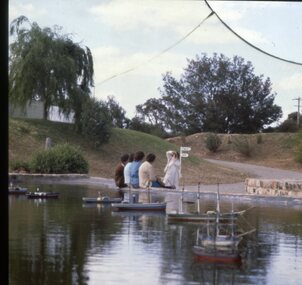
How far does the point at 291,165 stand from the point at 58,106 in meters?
7.14

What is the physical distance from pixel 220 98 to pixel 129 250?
3294mm

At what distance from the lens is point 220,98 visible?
965cm

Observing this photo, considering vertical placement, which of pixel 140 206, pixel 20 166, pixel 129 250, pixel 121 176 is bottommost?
pixel 129 250

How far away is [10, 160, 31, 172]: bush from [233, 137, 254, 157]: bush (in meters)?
6.69

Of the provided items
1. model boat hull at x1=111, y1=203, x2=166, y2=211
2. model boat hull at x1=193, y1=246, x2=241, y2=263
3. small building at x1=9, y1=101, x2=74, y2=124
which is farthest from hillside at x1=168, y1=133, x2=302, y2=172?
model boat hull at x1=193, y1=246, x2=241, y2=263

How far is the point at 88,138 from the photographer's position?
19.3 metres

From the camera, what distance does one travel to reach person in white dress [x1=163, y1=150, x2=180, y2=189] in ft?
Answer: 44.4

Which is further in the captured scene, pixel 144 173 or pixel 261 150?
pixel 261 150

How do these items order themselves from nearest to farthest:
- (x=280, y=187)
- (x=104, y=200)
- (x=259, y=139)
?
(x=104, y=200)
(x=259, y=139)
(x=280, y=187)

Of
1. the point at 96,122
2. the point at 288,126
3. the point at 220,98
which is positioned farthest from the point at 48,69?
the point at 220,98

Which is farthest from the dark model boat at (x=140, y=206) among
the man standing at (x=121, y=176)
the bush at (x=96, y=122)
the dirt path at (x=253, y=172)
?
the bush at (x=96, y=122)

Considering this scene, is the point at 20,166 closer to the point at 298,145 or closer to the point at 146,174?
the point at 146,174

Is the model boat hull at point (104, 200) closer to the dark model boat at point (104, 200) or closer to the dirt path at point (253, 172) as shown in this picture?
the dark model boat at point (104, 200)

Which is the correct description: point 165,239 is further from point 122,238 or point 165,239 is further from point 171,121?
point 171,121
